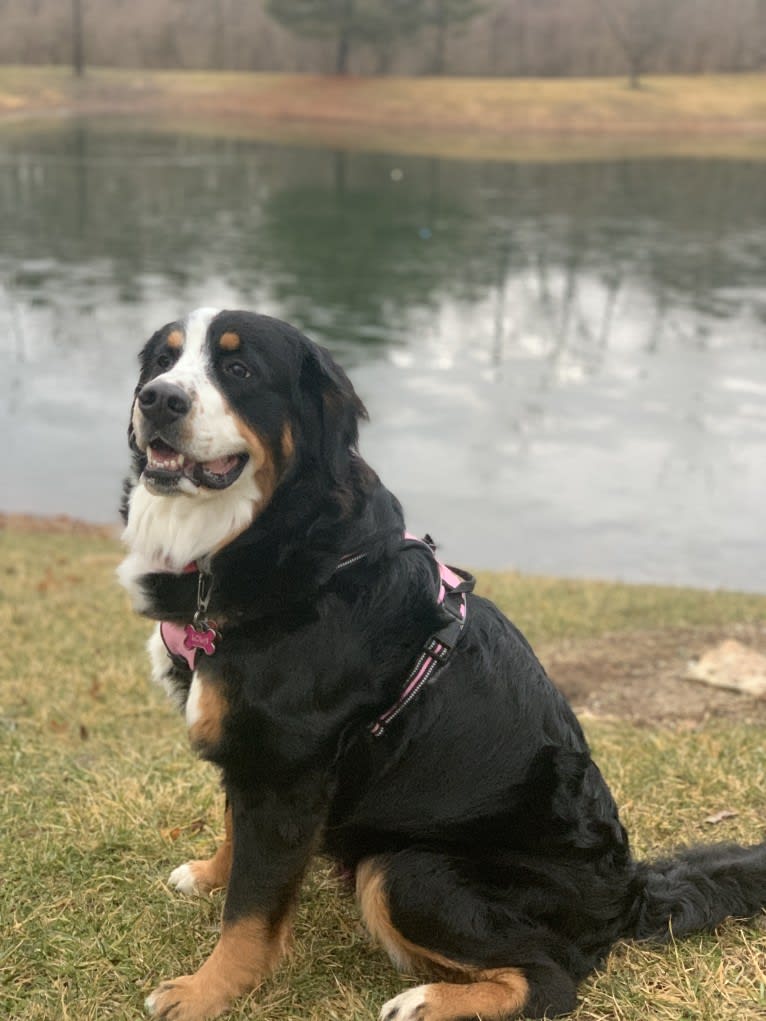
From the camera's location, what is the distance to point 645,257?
34.4 meters

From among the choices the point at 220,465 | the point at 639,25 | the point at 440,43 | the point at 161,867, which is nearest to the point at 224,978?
the point at 161,867

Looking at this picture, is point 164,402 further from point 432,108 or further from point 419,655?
point 432,108

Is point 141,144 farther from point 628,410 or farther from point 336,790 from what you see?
point 336,790

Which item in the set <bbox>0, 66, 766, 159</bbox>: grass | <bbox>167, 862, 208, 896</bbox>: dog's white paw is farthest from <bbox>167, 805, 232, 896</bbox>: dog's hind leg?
<bbox>0, 66, 766, 159</bbox>: grass

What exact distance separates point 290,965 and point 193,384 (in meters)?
1.84

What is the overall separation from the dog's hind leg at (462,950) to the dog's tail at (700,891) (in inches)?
16.2

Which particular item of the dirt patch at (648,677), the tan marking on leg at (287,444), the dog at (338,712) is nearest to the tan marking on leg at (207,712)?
the dog at (338,712)

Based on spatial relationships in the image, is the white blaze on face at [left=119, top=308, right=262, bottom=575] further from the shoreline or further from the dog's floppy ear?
the shoreline

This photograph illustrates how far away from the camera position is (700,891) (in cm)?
342

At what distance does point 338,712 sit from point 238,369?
1.04 meters

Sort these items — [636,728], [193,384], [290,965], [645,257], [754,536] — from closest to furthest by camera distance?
[193,384]
[290,965]
[636,728]
[754,536]
[645,257]

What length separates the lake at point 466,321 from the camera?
53.4ft

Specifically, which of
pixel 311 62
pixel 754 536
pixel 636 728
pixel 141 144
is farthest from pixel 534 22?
pixel 636 728

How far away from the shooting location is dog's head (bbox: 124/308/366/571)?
303 cm
